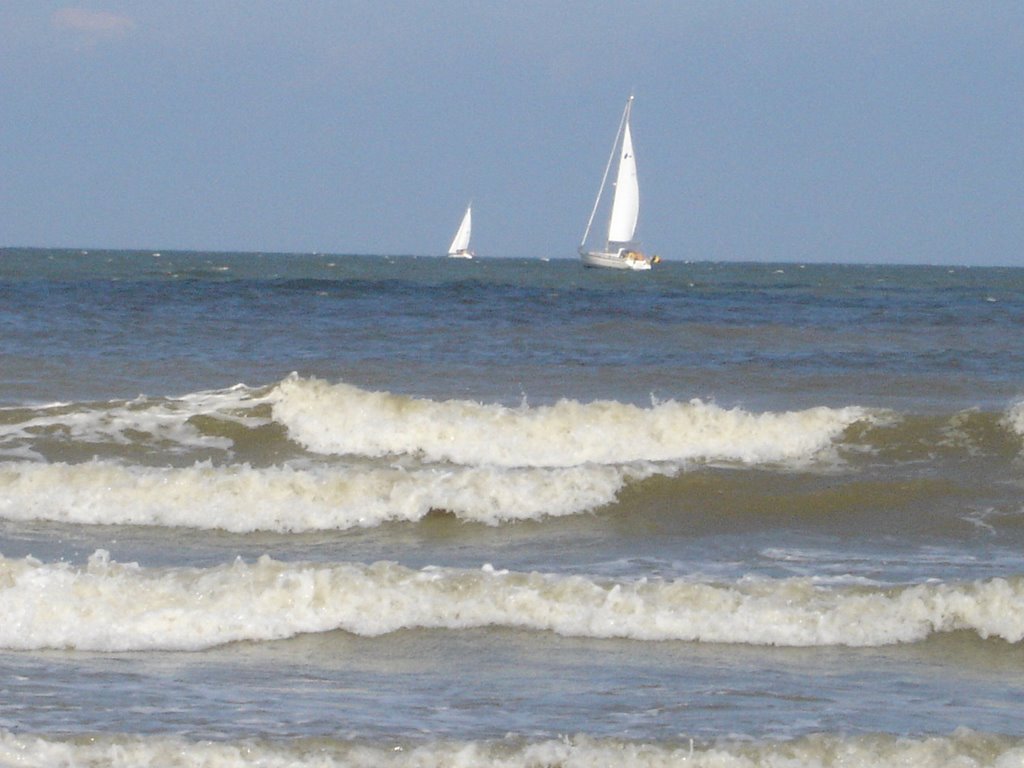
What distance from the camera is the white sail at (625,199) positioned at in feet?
190

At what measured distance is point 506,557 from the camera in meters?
10.3

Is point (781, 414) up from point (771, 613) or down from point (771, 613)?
up

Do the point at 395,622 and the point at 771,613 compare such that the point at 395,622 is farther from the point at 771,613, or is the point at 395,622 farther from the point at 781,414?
the point at 781,414

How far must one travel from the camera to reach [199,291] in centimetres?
3456

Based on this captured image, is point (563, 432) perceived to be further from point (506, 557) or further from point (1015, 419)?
point (1015, 419)

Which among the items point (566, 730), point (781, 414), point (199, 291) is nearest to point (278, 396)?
point (781, 414)

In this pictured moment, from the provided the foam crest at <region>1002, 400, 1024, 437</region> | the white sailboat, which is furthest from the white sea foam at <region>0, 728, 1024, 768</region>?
the white sailboat

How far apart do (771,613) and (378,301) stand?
24582 mm

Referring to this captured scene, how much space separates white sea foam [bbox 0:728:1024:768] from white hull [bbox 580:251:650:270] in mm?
55365

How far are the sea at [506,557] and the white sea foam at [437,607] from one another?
19mm

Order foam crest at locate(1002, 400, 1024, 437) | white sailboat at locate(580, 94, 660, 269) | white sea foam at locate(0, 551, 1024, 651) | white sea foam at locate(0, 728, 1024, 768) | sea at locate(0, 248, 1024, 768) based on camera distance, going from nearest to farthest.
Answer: white sea foam at locate(0, 728, 1024, 768) < sea at locate(0, 248, 1024, 768) < white sea foam at locate(0, 551, 1024, 651) < foam crest at locate(1002, 400, 1024, 437) < white sailboat at locate(580, 94, 660, 269)

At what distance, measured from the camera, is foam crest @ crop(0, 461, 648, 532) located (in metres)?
11.5

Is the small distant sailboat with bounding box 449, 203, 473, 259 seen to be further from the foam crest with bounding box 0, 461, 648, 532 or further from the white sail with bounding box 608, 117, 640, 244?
the foam crest with bounding box 0, 461, 648, 532

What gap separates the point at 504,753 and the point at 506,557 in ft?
13.9
